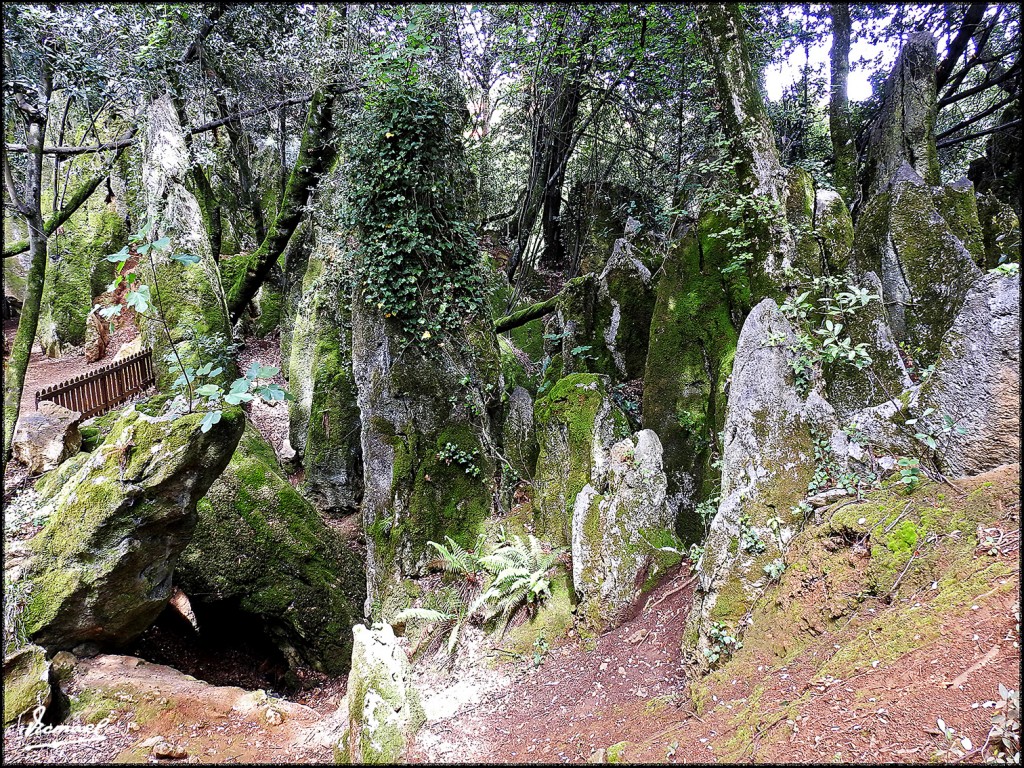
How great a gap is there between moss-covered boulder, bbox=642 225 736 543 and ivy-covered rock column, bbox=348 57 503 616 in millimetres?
2649

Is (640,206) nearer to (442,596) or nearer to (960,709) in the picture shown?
(442,596)

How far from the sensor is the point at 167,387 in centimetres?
663

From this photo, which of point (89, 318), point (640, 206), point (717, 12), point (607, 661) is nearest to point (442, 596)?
point (607, 661)

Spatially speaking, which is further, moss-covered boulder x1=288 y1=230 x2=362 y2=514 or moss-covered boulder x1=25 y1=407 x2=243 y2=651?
moss-covered boulder x1=288 y1=230 x2=362 y2=514

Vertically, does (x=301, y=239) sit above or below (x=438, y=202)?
above

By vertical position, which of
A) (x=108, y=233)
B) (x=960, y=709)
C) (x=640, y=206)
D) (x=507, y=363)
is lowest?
(x=960, y=709)

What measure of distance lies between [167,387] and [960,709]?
7.92 m

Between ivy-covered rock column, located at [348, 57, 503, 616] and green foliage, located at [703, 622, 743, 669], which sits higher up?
ivy-covered rock column, located at [348, 57, 503, 616]

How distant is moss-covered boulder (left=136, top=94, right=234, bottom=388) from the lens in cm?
691

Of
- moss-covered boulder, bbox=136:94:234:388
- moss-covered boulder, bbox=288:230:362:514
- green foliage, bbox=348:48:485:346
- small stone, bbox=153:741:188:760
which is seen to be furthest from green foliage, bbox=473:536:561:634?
moss-covered boulder, bbox=288:230:362:514

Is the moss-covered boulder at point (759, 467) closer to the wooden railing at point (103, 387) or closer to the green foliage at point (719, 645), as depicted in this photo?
the green foliage at point (719, 645)

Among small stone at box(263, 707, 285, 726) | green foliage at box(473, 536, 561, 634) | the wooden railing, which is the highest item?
the wooden railing

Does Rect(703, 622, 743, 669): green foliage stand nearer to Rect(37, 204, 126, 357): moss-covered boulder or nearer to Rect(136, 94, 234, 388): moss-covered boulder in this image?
Rect(136, 94, 234, 388): moss-covered boulder

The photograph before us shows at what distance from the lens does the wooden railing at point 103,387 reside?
9180mm
